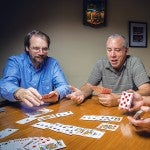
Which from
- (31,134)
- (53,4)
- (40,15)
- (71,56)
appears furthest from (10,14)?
(31,134)

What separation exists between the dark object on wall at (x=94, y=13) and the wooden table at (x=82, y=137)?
2.36 metres

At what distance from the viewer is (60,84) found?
2828 mm

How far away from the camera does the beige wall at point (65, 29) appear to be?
407cm

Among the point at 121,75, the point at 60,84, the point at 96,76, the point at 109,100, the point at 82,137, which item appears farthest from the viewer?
the point at 96,76

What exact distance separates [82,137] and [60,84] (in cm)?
140

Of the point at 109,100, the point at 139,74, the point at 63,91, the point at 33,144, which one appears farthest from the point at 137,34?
the point at 33,144

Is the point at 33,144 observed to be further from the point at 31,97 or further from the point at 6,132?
the point at 31,97

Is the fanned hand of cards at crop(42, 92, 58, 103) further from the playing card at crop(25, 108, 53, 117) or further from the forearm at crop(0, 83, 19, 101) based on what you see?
the forearm at crop(0, 83, 19, 101)

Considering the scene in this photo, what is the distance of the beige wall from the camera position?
13.4ft

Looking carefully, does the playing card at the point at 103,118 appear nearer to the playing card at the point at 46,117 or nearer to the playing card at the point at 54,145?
the playing card at the point at 46,117

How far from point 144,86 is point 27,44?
154 centimetres

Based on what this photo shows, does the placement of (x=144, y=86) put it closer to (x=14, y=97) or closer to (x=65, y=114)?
(x=65, y=114)

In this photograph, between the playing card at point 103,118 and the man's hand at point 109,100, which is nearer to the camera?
the playing card at point 103,118

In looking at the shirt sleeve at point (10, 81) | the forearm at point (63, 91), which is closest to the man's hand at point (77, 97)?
the forearm at point (63, 91)
